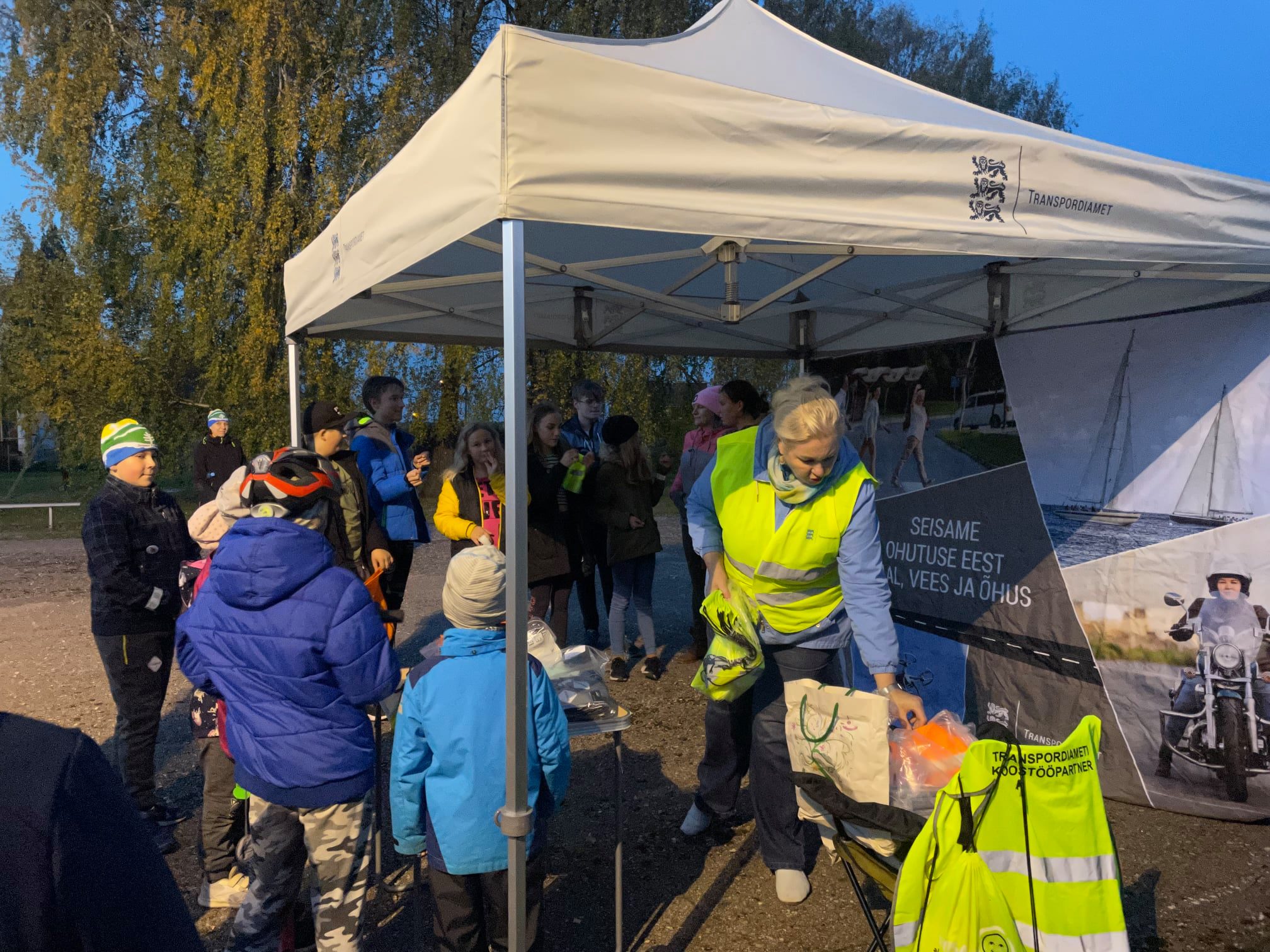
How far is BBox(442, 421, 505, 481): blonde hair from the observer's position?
15.1 ft

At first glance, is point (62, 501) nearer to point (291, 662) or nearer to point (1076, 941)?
point (291, 662)

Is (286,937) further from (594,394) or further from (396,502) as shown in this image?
(594,394)

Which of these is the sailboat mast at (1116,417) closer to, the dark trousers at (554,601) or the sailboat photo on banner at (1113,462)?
the sailboat photo on banner at (1113,462)

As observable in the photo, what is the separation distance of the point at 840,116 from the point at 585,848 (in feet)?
9.20

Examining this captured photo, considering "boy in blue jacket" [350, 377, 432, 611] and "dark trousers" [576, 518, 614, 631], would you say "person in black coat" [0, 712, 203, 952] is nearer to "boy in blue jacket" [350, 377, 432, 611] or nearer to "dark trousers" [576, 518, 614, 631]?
"boy in blue jacket" [350, 377, 432, 611]

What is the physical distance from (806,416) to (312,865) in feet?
6.10

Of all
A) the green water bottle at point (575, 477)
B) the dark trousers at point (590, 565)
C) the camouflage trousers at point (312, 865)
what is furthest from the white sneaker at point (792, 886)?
the dark trousers at point (590, 565)

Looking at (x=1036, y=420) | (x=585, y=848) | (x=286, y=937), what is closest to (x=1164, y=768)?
(x=1036, y=420)

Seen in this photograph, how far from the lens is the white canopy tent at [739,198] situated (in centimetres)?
186

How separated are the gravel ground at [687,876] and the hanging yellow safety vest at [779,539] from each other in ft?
3.34

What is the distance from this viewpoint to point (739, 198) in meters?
2.02

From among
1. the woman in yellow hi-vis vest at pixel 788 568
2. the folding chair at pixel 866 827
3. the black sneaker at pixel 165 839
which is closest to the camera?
the folding chair at pixel 866 827

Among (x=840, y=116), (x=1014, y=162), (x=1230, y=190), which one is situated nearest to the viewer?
(x=840, y=116)

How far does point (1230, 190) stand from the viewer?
2.77 m
